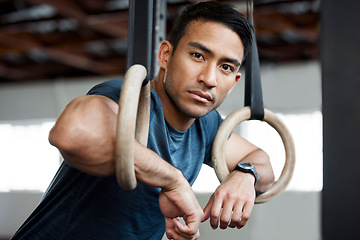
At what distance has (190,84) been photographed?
1000 millimetres

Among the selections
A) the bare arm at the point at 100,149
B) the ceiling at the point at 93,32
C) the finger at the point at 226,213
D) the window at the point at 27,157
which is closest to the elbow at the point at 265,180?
the finger at the point at 226,213

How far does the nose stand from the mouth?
3 cm

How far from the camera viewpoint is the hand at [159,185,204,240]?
0.78m

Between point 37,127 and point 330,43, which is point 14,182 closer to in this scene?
point 37,127

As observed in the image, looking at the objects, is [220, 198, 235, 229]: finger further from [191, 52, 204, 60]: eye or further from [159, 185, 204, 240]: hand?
[191, 52, 204, 60]: eye

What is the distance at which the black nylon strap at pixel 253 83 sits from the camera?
995mm

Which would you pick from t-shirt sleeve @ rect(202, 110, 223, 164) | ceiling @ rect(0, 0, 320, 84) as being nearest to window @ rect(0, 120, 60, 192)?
ceiling @ rect(0, 0, 320, 84)

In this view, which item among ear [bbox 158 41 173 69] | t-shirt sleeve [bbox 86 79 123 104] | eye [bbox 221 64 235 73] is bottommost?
t-shirt sleeve [bbox 86 79 123 104]

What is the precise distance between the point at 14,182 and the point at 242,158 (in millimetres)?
6117

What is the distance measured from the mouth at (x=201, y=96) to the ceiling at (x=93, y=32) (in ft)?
7.89

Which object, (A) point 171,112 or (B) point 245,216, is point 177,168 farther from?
(B) point 245,216

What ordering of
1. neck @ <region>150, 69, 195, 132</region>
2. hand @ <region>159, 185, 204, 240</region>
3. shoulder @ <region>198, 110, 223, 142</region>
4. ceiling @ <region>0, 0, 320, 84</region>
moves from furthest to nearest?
ceiling @ <region>0, 0, 320, 84</region> → shoulder @ <region>198, 110, 223, 142</region> → neck @ <region>150, 69, 195, 132</region> → hand @ <region>159, 185, 204, 240</region>

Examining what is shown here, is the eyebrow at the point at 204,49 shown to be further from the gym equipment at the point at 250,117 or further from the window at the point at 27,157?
the window at the point at 27,157

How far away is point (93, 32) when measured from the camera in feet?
14.4
